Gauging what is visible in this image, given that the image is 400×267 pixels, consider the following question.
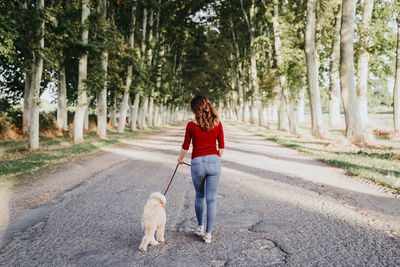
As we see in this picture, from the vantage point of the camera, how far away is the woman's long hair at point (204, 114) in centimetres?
385

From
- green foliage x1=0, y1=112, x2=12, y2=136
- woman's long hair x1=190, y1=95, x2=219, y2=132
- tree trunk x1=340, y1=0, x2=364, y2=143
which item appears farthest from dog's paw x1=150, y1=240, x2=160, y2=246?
green foliage x1=0, y1=112, x2=12, y2=136

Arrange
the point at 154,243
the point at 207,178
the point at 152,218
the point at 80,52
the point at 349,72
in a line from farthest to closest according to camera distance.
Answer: the point at 80,52 → the point at 349,72 → the point at 207,178 → the point at 154,243 → the point at 152,218

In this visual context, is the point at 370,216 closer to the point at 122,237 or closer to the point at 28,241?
the point at 122,237

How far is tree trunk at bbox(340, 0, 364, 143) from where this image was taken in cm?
1380

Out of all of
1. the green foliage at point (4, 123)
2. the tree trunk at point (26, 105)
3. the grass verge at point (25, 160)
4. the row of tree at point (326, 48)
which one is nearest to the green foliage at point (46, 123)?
the tree trunk at point (26, 105)

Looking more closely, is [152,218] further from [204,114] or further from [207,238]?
[204,114]

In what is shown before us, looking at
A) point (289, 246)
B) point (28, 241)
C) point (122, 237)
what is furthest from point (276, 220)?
point (28, 241)

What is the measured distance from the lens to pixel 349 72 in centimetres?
1378

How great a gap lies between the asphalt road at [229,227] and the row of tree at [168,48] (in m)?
6.98

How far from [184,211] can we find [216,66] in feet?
151

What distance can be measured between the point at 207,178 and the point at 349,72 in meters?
12.6

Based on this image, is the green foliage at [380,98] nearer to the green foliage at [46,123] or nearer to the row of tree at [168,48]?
the row of tree at [168,48]

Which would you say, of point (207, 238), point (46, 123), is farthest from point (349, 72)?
point (46, 123)

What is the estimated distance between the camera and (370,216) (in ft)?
15.8
